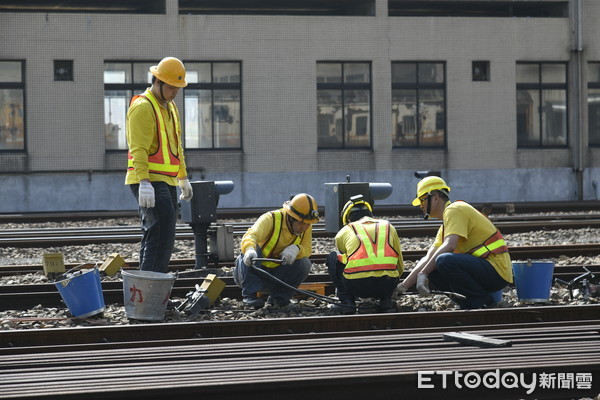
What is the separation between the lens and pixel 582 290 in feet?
29.3

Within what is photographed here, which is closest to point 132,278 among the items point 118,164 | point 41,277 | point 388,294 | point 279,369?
point 388,294

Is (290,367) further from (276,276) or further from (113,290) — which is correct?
(113,290)

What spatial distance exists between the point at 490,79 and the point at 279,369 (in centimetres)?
2434

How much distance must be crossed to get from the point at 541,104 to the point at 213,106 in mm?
9938

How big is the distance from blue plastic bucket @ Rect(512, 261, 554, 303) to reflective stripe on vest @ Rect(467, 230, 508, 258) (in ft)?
1.51

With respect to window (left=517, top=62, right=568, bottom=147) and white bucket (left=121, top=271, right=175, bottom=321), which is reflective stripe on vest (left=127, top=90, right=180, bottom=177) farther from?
window (left=517, top=62, right=568, bottom=147)

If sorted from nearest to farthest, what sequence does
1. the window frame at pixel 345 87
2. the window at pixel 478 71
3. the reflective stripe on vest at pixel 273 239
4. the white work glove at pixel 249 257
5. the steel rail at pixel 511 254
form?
the white work glove at pixel 249 257 → the reflective stripe on vest at pixel 273 239 → the steel rail at pixel 511 254 → the window frame at pixel 345 87 → the window at pixel 478 71

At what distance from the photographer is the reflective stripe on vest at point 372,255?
321 inches

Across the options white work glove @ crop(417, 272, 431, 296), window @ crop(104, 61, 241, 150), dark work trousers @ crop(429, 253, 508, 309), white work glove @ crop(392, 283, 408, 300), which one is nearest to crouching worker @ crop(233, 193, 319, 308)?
white work glove @ crop(392, 283, 408, 300)

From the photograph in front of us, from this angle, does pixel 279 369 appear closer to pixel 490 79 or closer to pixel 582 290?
pixel 582 290

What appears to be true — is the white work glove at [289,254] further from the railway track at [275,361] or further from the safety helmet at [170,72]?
the safety helmet at [170,72]

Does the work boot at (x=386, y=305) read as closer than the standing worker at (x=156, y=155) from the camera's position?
No

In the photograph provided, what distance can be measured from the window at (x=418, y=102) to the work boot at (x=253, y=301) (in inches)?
795

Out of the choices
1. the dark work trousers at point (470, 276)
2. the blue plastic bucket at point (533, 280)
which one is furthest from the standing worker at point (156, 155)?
the blue plastic bucket at point (533, 280)
